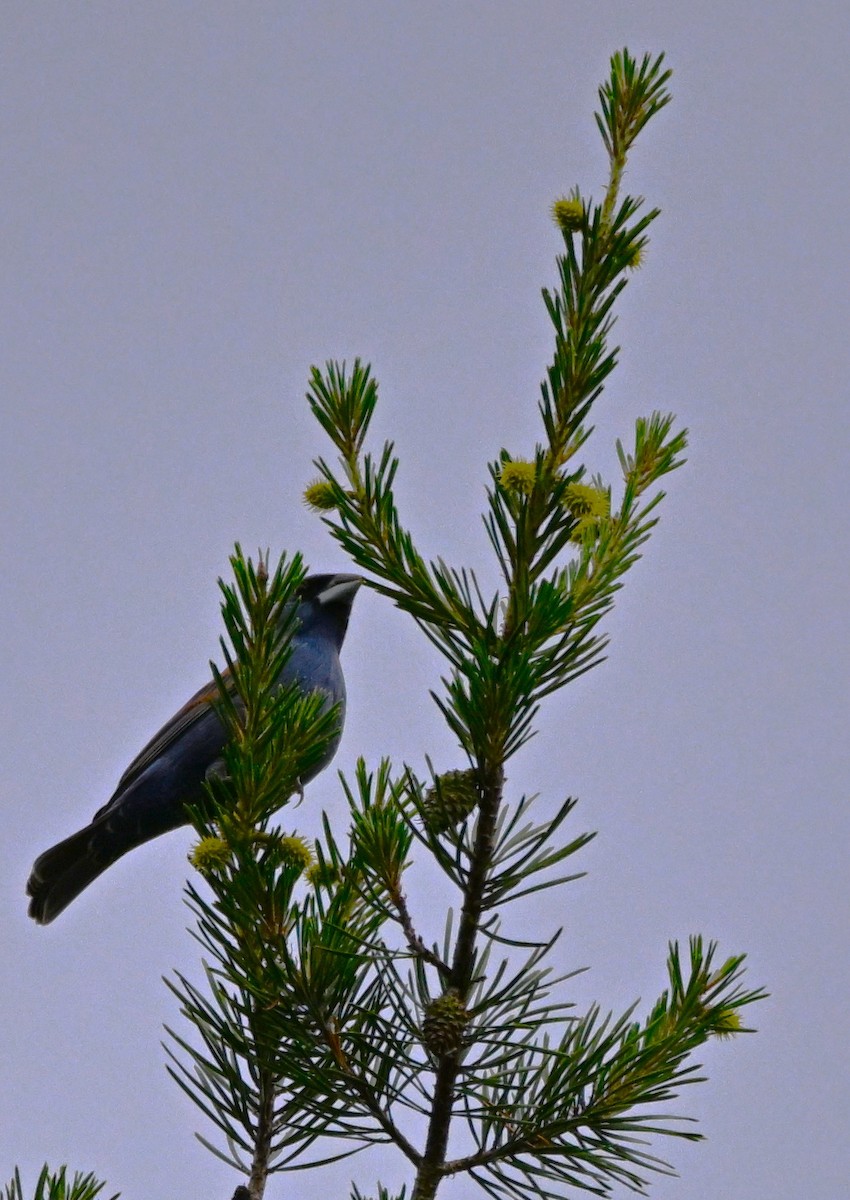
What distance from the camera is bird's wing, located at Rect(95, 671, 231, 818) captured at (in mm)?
5168

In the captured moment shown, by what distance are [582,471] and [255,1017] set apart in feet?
3.80

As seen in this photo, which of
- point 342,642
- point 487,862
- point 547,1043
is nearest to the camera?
point 487,862

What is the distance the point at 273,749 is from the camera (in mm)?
2543

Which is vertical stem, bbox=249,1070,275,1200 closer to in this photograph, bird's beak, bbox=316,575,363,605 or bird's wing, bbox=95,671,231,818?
bird's wing, bbox=95,671,231,818

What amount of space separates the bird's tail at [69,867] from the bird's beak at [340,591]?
4.42 feet

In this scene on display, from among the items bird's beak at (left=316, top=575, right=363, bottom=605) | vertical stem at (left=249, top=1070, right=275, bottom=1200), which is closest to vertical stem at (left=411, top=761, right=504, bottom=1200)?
vertical stem at (left=249, top=1070, right=275, bottom=1200)

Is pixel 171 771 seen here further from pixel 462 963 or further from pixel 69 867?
pixel 462 963

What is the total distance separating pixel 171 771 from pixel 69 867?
0.99 metres

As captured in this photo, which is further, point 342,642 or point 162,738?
point 342,642

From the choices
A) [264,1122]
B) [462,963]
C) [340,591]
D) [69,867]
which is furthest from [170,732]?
[462,963]

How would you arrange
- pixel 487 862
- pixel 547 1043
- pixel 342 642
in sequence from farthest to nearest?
pixel 342 642 → pixel 547 1043 → pixel 487 862

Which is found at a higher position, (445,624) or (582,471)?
(582,471)

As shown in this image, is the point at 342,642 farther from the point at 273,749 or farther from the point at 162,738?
the point at 273,749

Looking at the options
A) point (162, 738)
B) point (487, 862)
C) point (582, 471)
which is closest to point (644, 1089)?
point (487, 862)
